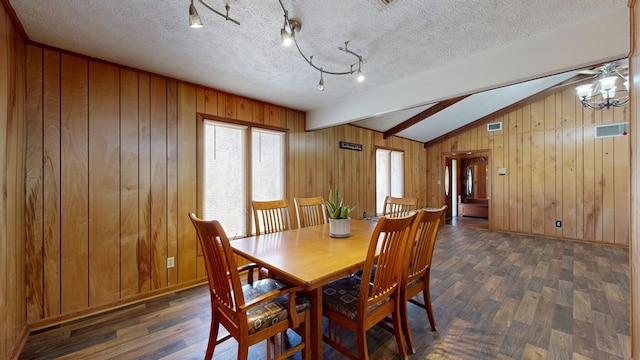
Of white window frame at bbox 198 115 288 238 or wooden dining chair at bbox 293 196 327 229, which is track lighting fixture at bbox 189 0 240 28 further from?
wooden dining chair at bbox 293 196 327 229

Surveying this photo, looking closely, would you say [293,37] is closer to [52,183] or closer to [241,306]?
[241,306]

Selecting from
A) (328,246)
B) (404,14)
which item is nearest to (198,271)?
(328,246)

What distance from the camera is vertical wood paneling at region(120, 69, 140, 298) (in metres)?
2.43

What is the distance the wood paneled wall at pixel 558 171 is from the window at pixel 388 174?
195 cm

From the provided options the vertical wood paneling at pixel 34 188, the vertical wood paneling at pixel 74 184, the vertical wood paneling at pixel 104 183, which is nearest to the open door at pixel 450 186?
the vertical wood paneling at pixel 104 183

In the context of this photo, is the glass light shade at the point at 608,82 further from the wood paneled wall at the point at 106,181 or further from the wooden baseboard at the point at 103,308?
the wooden baseboard at the point at 103,308

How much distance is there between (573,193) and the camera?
5.00 metres

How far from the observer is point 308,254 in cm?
171

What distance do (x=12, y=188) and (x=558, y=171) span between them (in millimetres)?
7918

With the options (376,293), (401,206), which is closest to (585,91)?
(401,206)

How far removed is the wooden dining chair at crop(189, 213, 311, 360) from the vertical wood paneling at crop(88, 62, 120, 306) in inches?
60.0

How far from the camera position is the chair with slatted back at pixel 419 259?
1724 millimetres

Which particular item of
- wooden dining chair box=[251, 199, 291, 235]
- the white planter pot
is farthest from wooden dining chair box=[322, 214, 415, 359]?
wooden dining chair box=[251, 199, 291, 235]

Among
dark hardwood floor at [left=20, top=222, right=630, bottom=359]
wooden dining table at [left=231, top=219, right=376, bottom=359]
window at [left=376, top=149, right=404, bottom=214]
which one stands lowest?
dark hardwood floor at [left=20, top=222, right=630, bottom=359]
